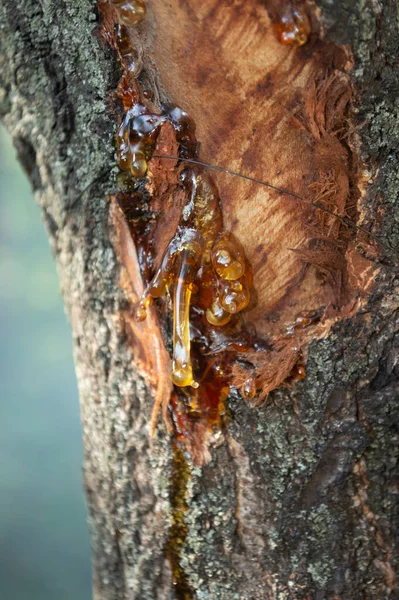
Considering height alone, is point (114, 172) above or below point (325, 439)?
above

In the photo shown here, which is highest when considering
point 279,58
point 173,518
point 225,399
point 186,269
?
point 279,58

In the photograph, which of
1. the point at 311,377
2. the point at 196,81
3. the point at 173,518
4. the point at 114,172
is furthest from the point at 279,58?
the point at 173,518

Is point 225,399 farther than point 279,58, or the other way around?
point 225,399

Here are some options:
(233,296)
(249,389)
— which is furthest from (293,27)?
(249,389)

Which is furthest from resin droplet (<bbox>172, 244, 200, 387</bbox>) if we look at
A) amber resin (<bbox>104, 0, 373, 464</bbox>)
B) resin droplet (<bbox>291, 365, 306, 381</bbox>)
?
resin droplet (<bbox>291, 365, 306, 381</bbox>)

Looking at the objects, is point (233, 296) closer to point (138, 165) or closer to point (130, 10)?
point (138, 165)

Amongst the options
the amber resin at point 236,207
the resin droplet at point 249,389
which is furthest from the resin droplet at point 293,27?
the resin droplet at point 249,389

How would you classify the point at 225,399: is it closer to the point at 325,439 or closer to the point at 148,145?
the point at 325,439
